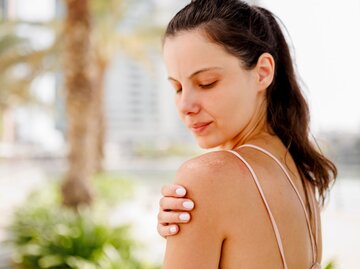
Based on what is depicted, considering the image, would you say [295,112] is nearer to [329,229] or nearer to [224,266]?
[224,266]

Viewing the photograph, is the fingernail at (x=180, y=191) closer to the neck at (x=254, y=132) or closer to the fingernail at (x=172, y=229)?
the fingernail at (x=172, y=229)

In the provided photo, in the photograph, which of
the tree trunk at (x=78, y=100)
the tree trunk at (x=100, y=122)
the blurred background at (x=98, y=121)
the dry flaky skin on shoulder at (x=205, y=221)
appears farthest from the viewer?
the tree trunk at (x=100, y=122)

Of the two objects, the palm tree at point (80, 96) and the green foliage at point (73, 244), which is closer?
the green foliage at point (73, 244)

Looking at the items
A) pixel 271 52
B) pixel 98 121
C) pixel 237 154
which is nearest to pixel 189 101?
pixel 237 154

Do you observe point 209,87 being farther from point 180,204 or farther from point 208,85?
point 180,204

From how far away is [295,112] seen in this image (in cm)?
133

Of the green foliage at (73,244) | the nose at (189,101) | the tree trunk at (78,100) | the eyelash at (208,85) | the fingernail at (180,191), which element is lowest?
the green foliage at (73,244)

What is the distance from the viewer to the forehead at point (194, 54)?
1041 millimetres

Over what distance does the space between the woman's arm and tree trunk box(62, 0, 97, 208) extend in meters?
7.25

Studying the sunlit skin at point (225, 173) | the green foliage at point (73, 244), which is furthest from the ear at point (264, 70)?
the green foliage at point (73, 244)

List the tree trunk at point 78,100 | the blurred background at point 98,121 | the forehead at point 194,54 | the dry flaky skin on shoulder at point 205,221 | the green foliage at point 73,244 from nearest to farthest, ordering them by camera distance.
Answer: the dry flaky skin on shoulder at point 205,221, the forehead at point 194,54, the green foliage at point 73,244, the blurred background at point 98,121, the tree trunk at point 78,100

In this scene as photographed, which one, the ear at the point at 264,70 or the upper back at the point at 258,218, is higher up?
the ear at the point at 264,70

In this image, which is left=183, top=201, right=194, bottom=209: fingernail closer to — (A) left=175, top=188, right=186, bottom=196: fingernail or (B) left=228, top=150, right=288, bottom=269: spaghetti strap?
(A) left=175, top=188, right=186, bottom=196: fingernail

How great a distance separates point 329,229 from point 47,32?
9.62m
